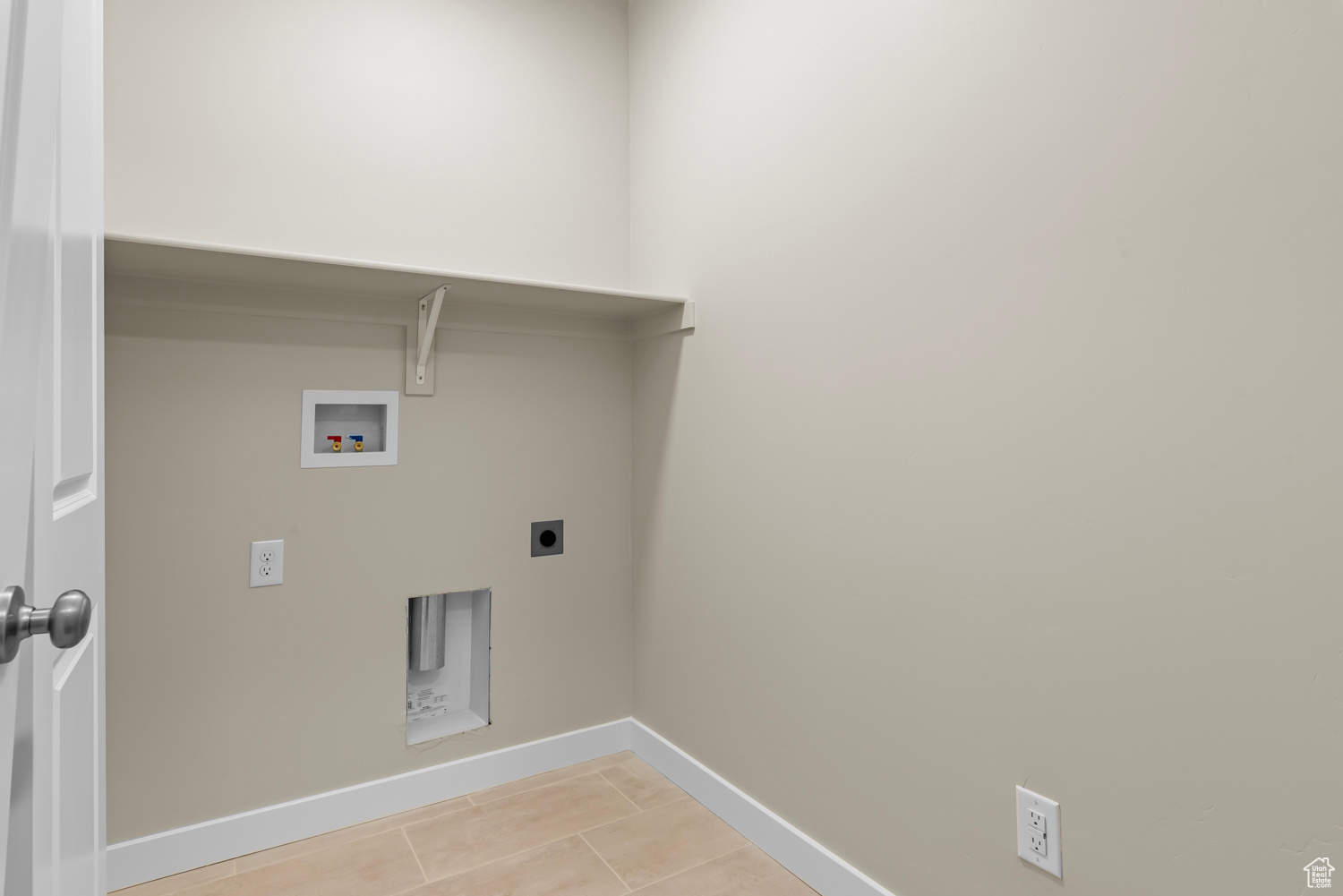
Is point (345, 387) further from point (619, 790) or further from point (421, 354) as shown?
point (619, 790)

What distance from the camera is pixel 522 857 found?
5.61ft

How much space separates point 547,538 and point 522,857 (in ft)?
2.79

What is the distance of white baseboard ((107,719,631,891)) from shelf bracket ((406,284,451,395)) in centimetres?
107

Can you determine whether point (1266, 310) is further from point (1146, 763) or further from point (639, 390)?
point (639, 390)

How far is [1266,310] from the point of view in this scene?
92 centimetres

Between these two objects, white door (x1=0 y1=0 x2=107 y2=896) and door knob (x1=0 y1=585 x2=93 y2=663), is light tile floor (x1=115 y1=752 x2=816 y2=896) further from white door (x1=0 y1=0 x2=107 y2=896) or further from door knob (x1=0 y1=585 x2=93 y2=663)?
door knob (x1=0 y1=585 x2=93 y2=663)

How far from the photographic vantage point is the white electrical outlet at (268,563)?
5.71 feet

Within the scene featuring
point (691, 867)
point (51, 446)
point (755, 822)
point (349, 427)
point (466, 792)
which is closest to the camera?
point (51, 446)

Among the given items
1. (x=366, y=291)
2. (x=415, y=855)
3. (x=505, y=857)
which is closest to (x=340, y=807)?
(x=415, y=855)

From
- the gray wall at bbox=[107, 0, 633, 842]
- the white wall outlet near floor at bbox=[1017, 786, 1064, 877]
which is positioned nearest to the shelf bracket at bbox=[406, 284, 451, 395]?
the gray wall at bbox=[107, 0, 633, 842]

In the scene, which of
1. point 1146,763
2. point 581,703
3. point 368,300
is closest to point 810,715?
point 1146,763

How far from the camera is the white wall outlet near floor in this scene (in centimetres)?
115

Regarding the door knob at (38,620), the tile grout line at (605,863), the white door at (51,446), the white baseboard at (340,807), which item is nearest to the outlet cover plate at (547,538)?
the white baseboard at (340,807)

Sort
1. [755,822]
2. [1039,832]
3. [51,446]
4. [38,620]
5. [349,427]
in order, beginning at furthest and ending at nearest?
[349,427], [755,822], [1039,832], [51,446], [38,620]
